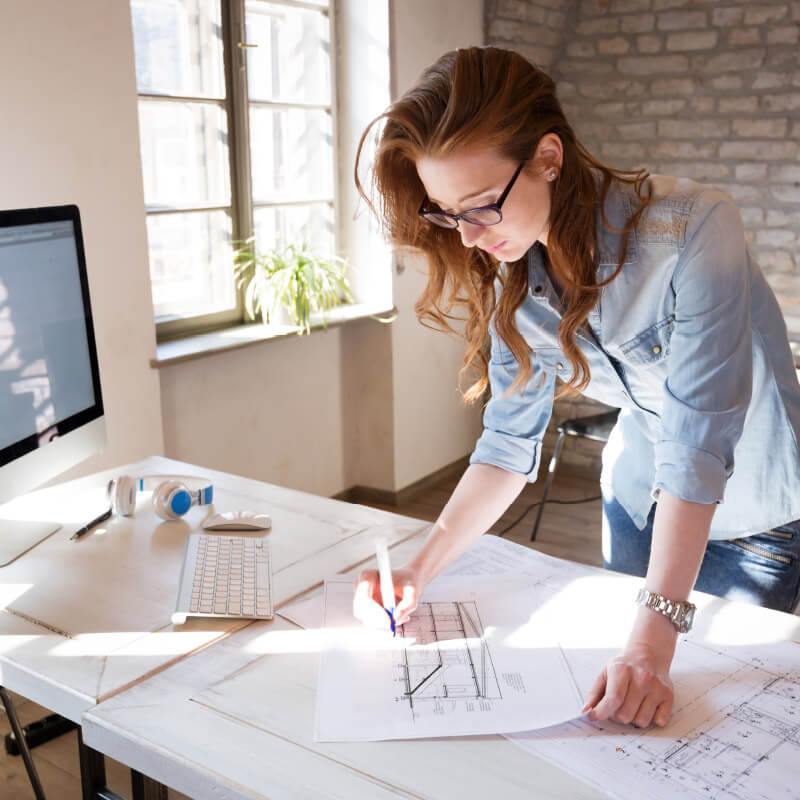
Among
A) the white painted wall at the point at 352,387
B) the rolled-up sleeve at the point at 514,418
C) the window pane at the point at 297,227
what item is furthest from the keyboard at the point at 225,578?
the window pane at the point at 297,227

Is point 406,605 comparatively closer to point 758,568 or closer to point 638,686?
point 638,686

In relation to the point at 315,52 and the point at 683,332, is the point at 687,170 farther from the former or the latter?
the point at 683,332

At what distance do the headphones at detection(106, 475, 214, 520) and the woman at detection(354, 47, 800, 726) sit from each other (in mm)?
465

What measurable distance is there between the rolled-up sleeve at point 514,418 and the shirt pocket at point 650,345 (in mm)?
145

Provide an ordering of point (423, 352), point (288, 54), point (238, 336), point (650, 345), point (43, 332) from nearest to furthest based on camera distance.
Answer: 1. point (650, 345)
2. point (43, 332)
3. point (238, 336)
4. point (288, 54)
5. point (423, 352)

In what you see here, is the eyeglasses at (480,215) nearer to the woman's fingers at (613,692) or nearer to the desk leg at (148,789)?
the woman's fingers at (613,692)

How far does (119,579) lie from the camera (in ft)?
4.46

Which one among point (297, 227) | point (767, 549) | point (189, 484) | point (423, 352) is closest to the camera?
point (767, 549)

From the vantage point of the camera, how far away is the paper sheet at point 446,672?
0.98m

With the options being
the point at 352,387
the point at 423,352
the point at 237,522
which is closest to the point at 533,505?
the point at 423,352

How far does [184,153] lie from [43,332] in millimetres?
1797

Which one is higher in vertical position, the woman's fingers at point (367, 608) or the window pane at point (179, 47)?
the window pane at point (179, 47)

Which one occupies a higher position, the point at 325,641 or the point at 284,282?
the point at 284,282

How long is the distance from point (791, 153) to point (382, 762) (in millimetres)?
3449
